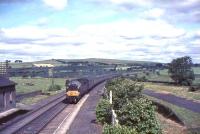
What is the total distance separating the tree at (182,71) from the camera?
402 feet

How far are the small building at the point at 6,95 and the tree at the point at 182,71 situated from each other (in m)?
73.7

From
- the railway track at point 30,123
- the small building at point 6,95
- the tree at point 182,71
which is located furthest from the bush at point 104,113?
the tree at point 182,71

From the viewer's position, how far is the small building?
172 ft

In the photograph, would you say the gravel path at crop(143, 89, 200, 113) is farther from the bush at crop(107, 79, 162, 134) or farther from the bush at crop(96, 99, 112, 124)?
the bush at crop(107, 79, 162, 134)

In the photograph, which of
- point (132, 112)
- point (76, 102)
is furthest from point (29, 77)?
point (132, 112)

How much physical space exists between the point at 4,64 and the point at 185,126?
3572 cm

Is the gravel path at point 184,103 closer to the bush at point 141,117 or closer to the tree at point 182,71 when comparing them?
the bush at point 141,117

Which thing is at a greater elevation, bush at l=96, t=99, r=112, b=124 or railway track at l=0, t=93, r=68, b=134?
bush at l=96, t=99, r=112, b=124

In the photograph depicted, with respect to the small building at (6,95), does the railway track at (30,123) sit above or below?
below

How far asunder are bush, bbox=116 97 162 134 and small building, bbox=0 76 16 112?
28.3 m

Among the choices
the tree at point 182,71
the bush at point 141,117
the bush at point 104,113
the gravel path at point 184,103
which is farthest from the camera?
the tree at point 182,71

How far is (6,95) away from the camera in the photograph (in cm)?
5497

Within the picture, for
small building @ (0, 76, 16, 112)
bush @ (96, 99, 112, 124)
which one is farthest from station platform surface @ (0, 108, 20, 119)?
bush @ (96, 99, 112, 124)

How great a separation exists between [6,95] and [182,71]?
78157mm
